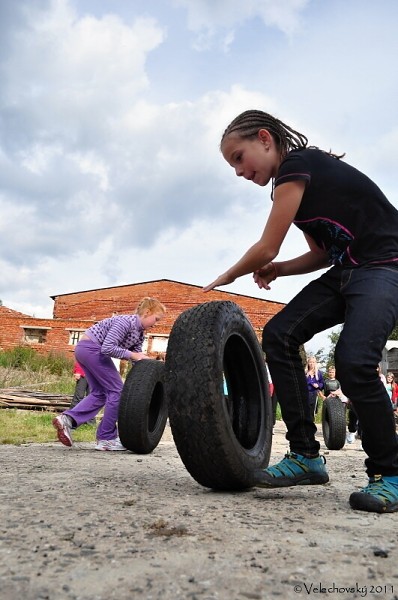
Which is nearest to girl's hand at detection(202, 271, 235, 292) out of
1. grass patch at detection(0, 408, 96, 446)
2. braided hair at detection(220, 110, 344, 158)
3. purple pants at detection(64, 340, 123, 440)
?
braided hair at detection(220, 110, 344, 158)

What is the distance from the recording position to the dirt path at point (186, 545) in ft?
4.19

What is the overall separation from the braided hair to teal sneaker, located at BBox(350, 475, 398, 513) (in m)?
1.63

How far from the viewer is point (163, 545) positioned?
1.60 meters

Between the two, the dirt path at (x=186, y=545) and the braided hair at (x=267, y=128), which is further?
the braided hair at (x=267, y=128)

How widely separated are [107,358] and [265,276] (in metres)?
3.03

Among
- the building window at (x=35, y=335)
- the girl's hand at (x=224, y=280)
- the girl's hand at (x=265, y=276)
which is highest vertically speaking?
the building window at (x=35, y=335)

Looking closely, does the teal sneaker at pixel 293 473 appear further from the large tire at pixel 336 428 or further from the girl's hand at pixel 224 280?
the large tire at pixel 336 428

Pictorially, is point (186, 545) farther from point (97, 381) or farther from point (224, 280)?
point (97, 381)

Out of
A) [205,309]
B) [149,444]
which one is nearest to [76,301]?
[149,444]

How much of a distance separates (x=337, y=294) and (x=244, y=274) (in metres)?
0.51

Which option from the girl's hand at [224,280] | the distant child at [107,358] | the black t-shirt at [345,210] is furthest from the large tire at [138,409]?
the black t-shirt at [345,210]

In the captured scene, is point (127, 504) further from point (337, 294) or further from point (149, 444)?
point (149, 444)

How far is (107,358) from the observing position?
230 inches

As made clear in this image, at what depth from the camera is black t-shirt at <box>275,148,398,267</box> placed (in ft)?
8.41
